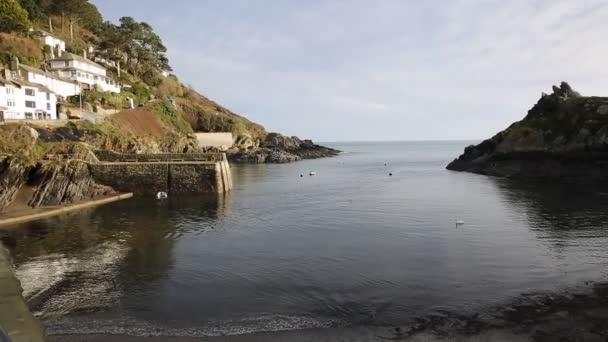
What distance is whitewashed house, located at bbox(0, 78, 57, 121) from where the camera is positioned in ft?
199

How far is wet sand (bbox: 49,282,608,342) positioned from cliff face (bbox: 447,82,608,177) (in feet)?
167

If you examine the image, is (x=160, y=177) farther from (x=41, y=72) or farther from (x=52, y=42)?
(x=52, y=42)

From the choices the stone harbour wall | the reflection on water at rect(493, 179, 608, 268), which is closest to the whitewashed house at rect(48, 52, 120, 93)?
the stone harbour wall

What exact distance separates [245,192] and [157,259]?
102 ft

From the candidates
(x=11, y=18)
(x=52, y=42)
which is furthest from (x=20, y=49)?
(x=52, y=42)

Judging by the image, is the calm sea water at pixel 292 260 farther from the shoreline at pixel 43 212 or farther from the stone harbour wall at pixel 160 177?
the stone harbour wall at pixel 160 177

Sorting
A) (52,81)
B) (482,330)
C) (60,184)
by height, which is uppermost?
(52,81)

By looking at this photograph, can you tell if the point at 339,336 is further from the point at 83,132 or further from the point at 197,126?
the point at 197,126

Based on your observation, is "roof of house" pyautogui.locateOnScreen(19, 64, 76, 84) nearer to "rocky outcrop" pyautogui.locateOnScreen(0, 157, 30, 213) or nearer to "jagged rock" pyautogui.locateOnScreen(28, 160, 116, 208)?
"jagged rock" pyautogui.locateOnScreen(28, 160, 116, 208)

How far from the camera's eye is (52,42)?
100438mm

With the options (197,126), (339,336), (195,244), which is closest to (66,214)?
(195,244)

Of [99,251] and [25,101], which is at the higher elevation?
[25,101]

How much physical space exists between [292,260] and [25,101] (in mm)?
58447

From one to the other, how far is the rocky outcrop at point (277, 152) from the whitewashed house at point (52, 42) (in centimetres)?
4616
